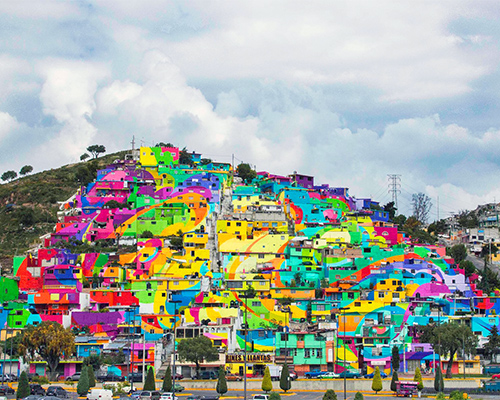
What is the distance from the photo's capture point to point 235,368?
7450 centimetres

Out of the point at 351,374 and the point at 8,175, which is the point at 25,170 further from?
the point at 351,374

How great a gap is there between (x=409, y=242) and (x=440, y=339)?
44.6 meters

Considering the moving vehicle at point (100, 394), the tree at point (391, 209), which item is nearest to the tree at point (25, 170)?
the tree at point (391, 209)

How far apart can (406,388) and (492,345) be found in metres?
22.9

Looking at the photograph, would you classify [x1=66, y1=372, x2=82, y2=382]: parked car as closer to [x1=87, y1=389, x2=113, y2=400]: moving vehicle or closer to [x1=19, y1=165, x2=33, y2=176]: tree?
[x1=87, y1=389, x2=113, y2=400]: moving vehicle

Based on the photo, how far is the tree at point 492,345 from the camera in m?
85.7

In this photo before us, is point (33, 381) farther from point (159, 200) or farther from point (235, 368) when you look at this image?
point (159, 200)

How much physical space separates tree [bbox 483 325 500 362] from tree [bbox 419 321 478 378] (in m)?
4.28

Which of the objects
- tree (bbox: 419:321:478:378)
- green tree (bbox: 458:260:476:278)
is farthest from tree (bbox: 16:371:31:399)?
green tree (bbox: 458:260:476:278)

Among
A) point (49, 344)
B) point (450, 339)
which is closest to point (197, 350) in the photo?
point (49, 344)

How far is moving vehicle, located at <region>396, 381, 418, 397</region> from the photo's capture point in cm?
6550

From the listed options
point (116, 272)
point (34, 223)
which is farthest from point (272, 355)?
point (34, 223)

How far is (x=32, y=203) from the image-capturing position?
445 ft

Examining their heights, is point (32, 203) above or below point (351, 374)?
above
